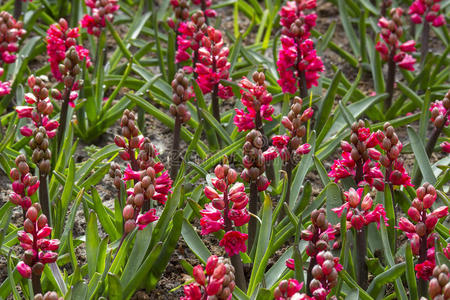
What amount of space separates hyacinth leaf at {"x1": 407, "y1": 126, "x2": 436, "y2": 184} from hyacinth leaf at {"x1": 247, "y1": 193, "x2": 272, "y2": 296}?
3.52 ft

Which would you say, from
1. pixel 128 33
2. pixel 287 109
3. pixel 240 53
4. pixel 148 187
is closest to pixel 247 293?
pixel 148 187

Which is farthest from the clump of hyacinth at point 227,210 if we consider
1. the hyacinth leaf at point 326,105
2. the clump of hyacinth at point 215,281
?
the hyacinth leaf at point 326,105

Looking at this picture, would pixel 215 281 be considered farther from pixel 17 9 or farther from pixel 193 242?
pixel 17 9

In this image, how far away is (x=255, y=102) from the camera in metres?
3.53

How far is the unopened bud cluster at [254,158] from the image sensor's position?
117 inches

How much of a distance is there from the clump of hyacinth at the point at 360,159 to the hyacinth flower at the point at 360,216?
11 cm

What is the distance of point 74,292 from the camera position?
283 centimetres

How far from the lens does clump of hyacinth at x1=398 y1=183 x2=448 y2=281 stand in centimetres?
281

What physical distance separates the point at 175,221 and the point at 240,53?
2.41 meters

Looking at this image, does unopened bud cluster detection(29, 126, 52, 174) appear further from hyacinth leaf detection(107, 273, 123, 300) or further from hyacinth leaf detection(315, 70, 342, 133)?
hyacinth leaf detection(315, 70, 342, 133)

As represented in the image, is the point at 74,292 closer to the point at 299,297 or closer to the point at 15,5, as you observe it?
the point at 299,297

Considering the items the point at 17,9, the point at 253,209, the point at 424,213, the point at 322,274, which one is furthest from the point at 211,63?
the point at 17,9

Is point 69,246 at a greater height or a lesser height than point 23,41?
lesser

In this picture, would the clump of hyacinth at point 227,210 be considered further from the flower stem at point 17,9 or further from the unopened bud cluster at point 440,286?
the flower stem at point 17,9
